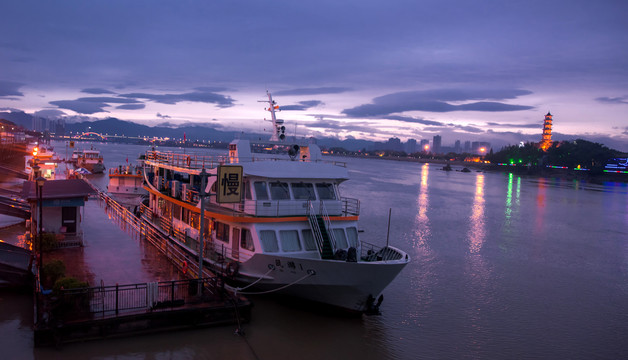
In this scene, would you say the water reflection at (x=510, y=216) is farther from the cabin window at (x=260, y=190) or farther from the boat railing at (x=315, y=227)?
the cabin window at (x=260, y=190)

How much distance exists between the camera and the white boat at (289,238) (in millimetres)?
13617

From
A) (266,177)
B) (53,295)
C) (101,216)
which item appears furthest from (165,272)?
(101,216)

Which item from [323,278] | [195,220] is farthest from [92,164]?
[323,278]

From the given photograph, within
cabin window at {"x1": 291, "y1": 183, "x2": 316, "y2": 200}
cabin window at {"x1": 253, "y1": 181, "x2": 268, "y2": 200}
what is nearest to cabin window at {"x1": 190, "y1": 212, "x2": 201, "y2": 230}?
cabin window at {"x1": 253, "y1": 181, "x2": 268, "y2": 200}

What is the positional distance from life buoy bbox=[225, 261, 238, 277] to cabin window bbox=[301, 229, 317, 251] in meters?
2.50

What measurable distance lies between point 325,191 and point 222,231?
4208 mm

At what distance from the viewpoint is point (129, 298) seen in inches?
480

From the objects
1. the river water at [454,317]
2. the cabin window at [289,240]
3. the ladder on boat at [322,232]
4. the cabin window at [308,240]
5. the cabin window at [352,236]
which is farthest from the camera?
the cabin window at [352,236]

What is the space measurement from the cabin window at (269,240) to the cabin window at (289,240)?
221 mm

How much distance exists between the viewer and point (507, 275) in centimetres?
2380

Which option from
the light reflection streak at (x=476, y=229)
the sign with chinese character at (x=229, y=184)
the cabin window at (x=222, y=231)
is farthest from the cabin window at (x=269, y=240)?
the light reflection streak at (x=476, y=229)

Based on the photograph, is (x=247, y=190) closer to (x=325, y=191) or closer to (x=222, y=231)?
(x=222, y=231)

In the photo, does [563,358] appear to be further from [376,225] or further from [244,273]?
[376,225]

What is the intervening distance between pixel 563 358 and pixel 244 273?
1101cm
